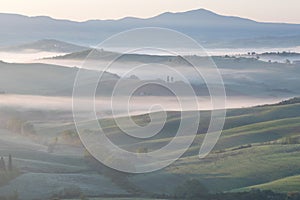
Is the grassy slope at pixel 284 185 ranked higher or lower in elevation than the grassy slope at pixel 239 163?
higher

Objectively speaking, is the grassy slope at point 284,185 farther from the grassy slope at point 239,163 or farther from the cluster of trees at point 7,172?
the cluster of trees at point 7,172

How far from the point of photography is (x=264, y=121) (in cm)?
16038

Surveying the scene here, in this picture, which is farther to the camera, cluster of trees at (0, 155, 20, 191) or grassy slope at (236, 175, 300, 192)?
cluster of trees at (0, 155, 20, 191)

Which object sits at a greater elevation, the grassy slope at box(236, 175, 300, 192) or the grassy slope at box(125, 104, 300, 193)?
the grassy slope at box(236, 175, 300, 192)

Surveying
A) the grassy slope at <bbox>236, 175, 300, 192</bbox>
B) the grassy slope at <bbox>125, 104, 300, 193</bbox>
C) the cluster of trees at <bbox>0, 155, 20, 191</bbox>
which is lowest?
the grassy slope at <bbox>125, 104, 300, 193</bbox>

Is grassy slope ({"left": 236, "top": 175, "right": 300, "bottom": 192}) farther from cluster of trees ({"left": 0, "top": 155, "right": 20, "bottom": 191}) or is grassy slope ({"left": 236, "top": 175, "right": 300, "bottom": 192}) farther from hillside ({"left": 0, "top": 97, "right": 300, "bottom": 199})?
cluster of trees ({"left": 0, "top": 155, "right": 20, "bottom": 191})

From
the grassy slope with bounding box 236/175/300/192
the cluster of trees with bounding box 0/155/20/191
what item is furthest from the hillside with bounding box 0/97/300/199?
the cluster of trees with bounding box 0/155/20/191

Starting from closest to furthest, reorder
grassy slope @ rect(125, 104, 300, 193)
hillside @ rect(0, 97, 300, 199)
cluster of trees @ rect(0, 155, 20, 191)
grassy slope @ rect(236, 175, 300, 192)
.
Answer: grassy slope @ rect(236, 175, 300, 192) < cluster of trees @ rect(0, 155, 20, 191) < hillside @ rect(0, 97, 300, 199) < grassy slope @ rect(125, 104, 300, 193)

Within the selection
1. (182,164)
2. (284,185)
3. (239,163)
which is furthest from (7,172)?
(239,163)

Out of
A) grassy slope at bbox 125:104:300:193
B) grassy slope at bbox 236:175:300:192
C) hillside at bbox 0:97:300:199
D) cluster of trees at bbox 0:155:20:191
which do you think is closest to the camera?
grassy slope at bbox 236:175:300:192

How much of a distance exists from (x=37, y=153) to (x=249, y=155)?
3284cm

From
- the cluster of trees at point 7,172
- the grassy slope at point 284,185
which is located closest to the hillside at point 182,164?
the grassy slope at point 284,185

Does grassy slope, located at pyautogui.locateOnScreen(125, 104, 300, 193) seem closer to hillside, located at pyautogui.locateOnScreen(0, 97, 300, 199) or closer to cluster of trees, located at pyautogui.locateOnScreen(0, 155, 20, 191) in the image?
hillside, located at pyautogui.locateOnScreen(0, 97, 300, 199)

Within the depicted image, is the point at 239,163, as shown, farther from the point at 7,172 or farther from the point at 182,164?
the point at 7,172
